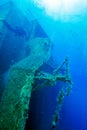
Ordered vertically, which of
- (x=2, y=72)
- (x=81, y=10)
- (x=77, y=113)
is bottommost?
(x=77, y=113)

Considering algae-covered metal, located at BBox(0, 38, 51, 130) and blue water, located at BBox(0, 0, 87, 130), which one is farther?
blue water, located at BBox(0, 0, 87, 130)

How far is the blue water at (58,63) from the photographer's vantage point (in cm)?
1134

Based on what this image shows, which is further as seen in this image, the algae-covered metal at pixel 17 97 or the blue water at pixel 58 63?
the blue water at pixel 58 63

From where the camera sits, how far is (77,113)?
1678 cm

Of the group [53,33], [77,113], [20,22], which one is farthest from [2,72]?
[53,33]

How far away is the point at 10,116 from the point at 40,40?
20.9 feet

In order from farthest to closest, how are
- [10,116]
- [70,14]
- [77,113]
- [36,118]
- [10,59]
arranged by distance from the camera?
[70,14] < [77,113] < [10,59] < [36,118] < [10,116]

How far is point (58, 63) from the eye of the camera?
1591 cm

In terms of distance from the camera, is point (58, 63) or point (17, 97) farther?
point (58, 63)

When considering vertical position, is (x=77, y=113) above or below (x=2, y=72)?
below

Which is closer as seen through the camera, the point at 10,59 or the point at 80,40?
the point at 10,59

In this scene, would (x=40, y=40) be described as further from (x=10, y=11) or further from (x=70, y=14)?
(x=70, y=14)

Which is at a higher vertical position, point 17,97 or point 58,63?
point 58,63

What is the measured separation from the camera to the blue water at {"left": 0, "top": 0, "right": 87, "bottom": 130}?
11.3m
